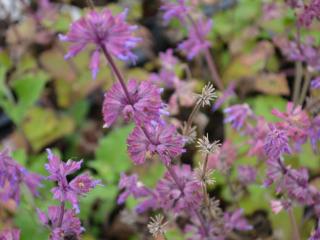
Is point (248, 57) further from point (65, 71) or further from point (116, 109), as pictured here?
point (116, 109)

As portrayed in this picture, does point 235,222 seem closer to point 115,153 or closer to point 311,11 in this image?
point 311,11

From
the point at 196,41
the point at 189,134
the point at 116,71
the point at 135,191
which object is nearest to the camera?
the point at 116,71

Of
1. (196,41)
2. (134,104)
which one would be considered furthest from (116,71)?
(196,41)

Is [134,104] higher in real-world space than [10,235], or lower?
higher

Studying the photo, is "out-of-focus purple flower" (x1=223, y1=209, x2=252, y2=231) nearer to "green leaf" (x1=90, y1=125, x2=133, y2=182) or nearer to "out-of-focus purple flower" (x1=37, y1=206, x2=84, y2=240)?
"out-of-focus purple flower" (x1=37, y1=206, x2=84, y2=240)

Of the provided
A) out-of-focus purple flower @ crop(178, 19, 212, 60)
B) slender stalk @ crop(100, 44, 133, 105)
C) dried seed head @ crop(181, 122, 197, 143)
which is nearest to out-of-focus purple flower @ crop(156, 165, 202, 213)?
dried seed head @ crop(181, 122, 197, 143)

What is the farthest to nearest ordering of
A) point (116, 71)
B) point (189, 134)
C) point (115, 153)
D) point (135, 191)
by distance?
point (115, 153), point (135, 191), point (189, 134), point (116, 71)
